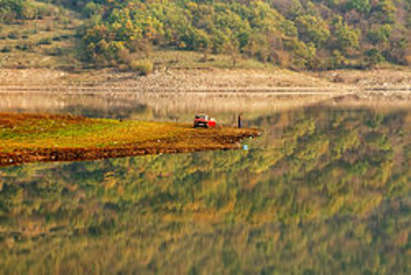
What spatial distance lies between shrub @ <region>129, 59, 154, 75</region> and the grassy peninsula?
328 feet

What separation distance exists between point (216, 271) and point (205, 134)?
35416mm

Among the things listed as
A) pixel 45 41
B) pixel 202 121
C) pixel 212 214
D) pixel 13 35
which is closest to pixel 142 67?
pixel 45 41

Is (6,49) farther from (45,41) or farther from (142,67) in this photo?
(142,67)

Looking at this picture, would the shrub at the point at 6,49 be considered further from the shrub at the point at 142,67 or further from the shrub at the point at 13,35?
the shrub at the point at 142,67

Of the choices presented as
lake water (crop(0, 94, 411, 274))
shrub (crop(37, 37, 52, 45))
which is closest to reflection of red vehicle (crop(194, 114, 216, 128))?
lake water (crop(0, 94, 411, 274))

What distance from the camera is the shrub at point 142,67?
6319 inches

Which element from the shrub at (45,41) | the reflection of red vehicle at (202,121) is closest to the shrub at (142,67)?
the shrub at (45,41)

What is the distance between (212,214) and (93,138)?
2543 cm

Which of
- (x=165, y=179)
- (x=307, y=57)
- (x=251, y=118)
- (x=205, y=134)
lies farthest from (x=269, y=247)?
(x=307, y=57)

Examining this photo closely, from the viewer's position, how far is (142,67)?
161m

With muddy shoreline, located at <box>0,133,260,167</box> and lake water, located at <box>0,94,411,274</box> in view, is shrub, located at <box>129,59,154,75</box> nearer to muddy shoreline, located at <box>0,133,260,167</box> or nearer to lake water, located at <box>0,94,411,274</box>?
muddy shoreline, located at <box>0,133,260,167</box>

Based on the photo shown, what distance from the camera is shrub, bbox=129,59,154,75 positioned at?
527ft

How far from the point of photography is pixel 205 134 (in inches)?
2154

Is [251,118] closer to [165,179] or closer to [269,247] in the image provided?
[165,179]
